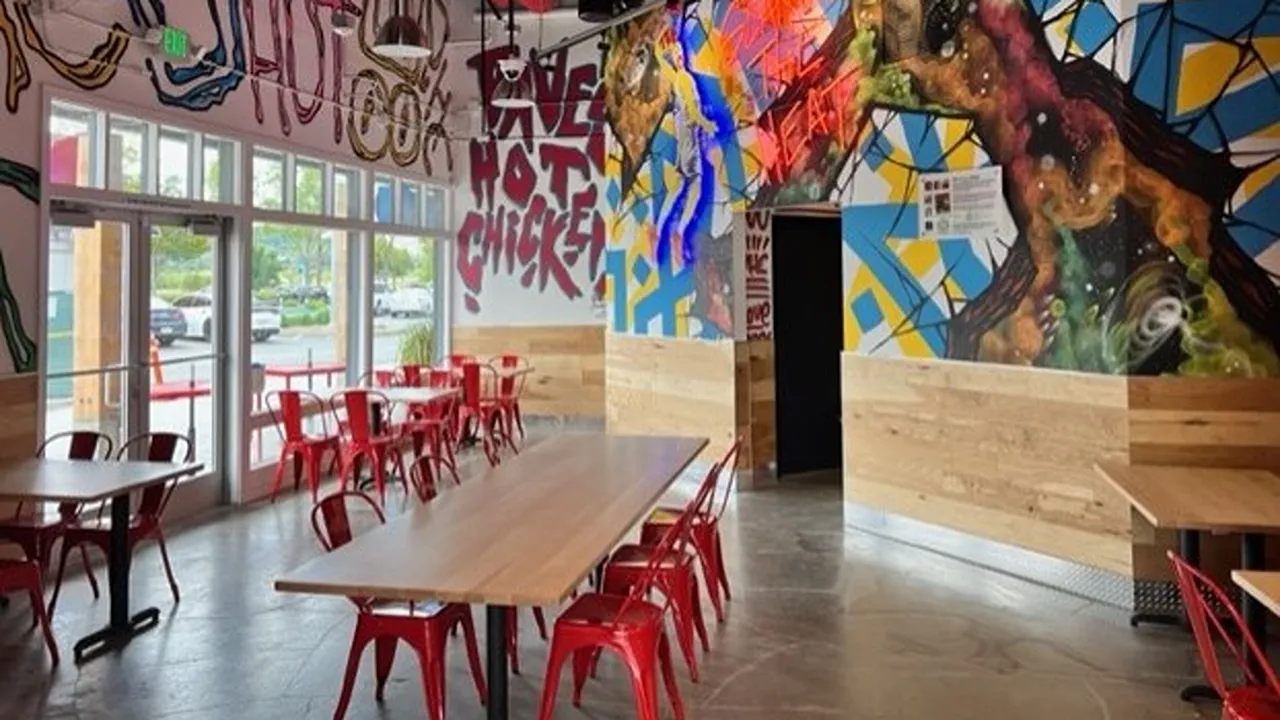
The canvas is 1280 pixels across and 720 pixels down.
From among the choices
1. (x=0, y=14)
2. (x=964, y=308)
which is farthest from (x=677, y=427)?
(x=0, y=14)

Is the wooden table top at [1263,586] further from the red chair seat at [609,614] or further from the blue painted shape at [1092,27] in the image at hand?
the blue painted shape at [1092,27]

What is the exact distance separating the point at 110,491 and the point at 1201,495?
472 centimetres

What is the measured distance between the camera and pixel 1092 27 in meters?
5.09

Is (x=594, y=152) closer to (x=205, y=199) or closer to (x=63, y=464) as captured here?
(x=205, y=199)

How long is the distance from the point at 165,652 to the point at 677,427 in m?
5.09

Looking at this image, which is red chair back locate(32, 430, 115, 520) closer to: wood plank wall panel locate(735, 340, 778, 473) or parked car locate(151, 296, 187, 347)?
parked car locate(151, 296, 187, 347)

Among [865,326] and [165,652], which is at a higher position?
[865,326]

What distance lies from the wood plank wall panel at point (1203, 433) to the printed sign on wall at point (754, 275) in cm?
364

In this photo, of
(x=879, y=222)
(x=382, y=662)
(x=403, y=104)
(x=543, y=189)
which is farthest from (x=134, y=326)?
(x=543, y=189)

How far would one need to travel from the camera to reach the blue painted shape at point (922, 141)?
237 inches

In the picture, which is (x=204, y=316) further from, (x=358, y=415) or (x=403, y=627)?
(x=403, y=627)

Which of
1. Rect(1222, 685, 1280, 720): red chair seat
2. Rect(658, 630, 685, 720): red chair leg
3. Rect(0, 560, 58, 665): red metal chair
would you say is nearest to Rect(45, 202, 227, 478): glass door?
Rect(0, 560, 58, 665): red metal chair

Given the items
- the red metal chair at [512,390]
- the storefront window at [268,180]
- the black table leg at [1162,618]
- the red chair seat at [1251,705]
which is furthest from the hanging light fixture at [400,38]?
the red chair seat at [1251,705]

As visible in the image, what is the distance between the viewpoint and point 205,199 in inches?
285
